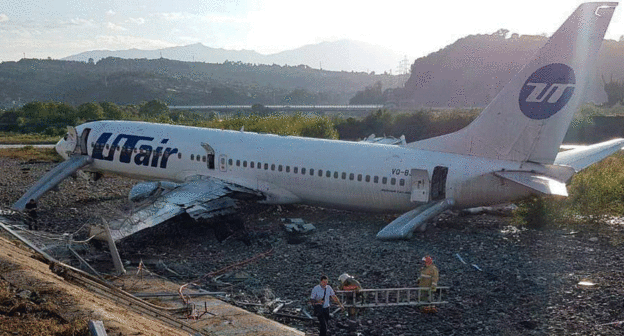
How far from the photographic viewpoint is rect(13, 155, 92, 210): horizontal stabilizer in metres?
25.6

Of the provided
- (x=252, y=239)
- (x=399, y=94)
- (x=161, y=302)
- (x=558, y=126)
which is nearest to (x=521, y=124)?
(x=558, y=126)

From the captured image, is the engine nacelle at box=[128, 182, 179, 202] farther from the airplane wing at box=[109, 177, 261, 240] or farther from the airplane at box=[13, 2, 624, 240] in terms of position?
the airplane wing at box=[109, 177, 261, 240]

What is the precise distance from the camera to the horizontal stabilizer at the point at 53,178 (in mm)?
25619

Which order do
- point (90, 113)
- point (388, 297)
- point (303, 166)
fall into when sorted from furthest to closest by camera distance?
point (90, 113) → point (303, 166) → point (388, 297)

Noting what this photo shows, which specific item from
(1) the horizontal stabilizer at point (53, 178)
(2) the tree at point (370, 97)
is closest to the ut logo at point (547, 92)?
(1) the horizontal stabilizer at point (53, 178)

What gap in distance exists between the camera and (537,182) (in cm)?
1944

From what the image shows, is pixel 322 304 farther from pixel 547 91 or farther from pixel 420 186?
pixel 547 91

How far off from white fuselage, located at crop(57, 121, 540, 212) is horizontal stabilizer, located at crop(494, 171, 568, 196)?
15.6 inches

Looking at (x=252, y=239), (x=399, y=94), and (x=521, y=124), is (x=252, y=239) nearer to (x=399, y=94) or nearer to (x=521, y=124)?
(x=521, y=124)

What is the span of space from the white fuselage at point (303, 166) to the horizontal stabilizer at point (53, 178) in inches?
26.5

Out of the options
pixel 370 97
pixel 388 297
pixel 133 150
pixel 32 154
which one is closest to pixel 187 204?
pixel 133 150

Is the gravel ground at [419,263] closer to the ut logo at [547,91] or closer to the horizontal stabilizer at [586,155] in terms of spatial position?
the horizontal stabilizer at [586,155]

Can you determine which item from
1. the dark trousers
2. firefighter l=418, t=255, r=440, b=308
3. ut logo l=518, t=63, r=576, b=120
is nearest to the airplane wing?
the dark trousers

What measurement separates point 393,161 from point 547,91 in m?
6.14
